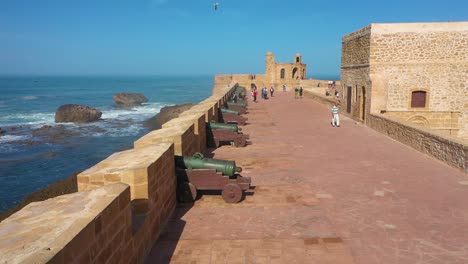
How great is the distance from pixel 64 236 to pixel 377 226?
4.09 m

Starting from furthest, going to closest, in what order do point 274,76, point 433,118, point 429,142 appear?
point 274,76 < point 433,118 < point 429,142

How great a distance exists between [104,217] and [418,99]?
15219 millimetres

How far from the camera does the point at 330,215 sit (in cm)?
566

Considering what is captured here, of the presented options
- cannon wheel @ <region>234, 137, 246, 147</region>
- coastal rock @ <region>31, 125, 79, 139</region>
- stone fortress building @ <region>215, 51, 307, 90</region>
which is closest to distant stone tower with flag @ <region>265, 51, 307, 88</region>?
stone fortress building @ <region>215, 51, 307, 90</region>

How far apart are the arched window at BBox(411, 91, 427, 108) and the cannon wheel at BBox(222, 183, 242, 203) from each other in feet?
39.8

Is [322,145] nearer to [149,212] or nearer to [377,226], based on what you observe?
[377,226]

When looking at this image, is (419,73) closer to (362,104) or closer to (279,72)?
(362,104)

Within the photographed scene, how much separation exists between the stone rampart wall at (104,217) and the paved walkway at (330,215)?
457 millimetres

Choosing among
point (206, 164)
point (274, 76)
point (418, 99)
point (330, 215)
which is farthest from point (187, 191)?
point (274, 76)

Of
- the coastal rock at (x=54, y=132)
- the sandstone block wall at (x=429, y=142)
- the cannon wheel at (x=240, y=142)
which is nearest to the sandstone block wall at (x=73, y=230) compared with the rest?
the cannon wheel at (x=240, y=142)

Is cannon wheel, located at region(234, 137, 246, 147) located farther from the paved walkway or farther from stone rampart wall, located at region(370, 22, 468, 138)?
stone rampart wall, located at region(370, 22, 468, 138)

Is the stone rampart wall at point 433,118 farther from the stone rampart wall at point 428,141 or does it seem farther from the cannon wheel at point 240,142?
the cannon wheel at point 240,142

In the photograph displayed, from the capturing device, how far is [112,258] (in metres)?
3.47

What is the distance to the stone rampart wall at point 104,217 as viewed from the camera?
8.52 ft
